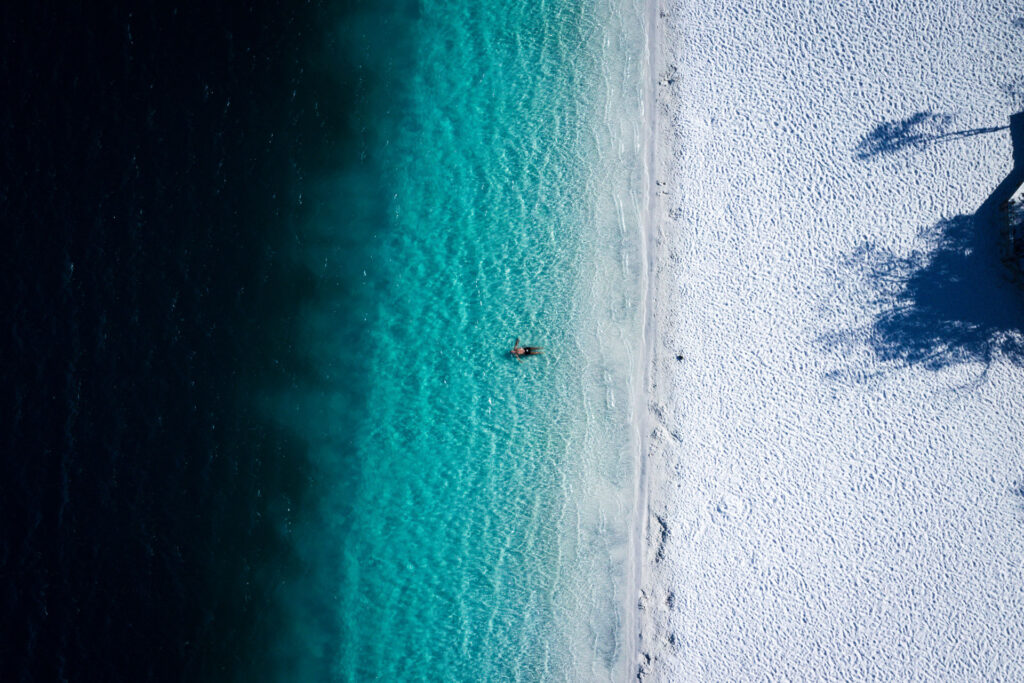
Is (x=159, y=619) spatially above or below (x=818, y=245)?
below

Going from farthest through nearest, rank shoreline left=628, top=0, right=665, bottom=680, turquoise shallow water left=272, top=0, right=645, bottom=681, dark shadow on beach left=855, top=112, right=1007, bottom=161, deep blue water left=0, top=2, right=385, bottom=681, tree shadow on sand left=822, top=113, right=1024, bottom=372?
dark shadow on beach left=855, top=112, right=1007, bottom=161
tree shadow on sand left=822, top=113, right=1024, bottom=372
shoreline left=628, top=0, right=665, bottom=680
turquoise shallow water left=272, top=0, right=645, bottom=681
deep blue water left=0, top=2, right=385, bottom=681

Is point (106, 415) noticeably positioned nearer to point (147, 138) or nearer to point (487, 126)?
point (147, 138)

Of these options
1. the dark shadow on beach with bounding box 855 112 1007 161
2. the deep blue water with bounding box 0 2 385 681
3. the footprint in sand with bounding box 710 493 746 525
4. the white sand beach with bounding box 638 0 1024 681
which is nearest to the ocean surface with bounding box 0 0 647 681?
the deep blue water with bounding box 0 2 385 681

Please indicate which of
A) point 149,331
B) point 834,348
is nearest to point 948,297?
point 834,348

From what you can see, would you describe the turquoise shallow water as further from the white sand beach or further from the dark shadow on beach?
the dark shadow on beach

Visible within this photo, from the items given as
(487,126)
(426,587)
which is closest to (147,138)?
(487,126)

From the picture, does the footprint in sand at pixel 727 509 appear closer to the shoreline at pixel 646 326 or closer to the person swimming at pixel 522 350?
the shoreline at pixel 646 326
